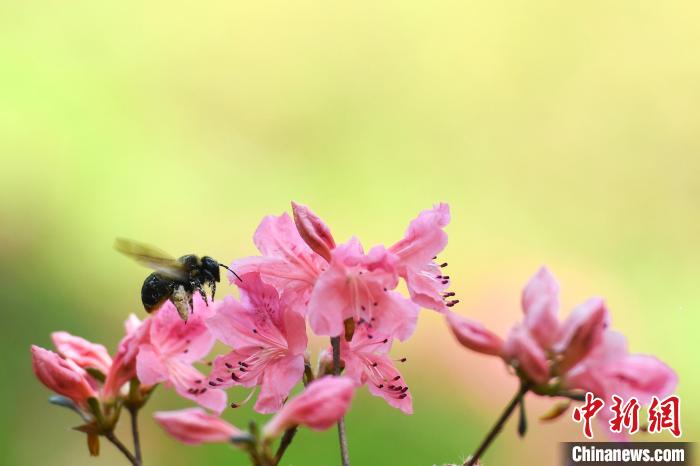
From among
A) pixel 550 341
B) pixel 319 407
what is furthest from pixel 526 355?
pixel 319 407

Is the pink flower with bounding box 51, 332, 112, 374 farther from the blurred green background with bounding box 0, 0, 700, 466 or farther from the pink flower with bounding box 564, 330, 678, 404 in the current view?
the blurred green background with bounding box 0, 0, 700, 466

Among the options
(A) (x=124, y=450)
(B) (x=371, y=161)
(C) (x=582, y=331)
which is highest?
(B) (x=371, y=161)

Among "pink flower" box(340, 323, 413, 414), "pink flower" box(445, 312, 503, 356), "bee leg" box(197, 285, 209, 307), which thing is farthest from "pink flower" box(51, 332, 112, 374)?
"pink flower" box(445, 312, 503, 356)

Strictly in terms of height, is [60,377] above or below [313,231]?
below

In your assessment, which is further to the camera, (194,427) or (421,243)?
(421,243)

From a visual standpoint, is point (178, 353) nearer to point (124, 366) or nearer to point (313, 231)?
Answer: point (124, 366)

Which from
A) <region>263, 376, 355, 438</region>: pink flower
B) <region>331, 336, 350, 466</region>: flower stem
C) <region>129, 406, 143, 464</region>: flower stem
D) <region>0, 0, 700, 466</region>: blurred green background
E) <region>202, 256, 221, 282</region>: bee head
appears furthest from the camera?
<region>0, 0, 700, 466</region>: blurred green background

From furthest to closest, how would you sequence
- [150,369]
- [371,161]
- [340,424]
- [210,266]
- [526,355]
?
1. [371,161]
2. [210,266]
3. [150,369]
4. [340,424]
5. [526,355]
